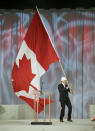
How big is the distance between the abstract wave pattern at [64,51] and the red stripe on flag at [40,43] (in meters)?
4.14

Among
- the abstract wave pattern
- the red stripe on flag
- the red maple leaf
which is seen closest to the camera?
the red maple leaf

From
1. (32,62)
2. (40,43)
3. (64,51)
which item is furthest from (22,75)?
(64,51)

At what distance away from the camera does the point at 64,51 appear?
12273 millimetres

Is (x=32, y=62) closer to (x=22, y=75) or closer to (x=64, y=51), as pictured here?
(x=22, y=75)

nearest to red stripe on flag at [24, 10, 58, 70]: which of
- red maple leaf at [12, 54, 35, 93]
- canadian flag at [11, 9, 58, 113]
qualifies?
canadian flag at [11, 9, 58, 113]

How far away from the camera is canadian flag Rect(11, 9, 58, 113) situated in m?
7.85

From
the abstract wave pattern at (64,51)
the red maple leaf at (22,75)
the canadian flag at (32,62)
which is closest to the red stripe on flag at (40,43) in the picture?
the canadian flag at (32,62)

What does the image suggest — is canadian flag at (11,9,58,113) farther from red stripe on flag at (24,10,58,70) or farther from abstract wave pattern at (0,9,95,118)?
abstract wave pattern at (0,9,95,118)

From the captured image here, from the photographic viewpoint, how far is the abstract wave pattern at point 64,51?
39.8 feet

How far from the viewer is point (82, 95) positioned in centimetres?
1208
